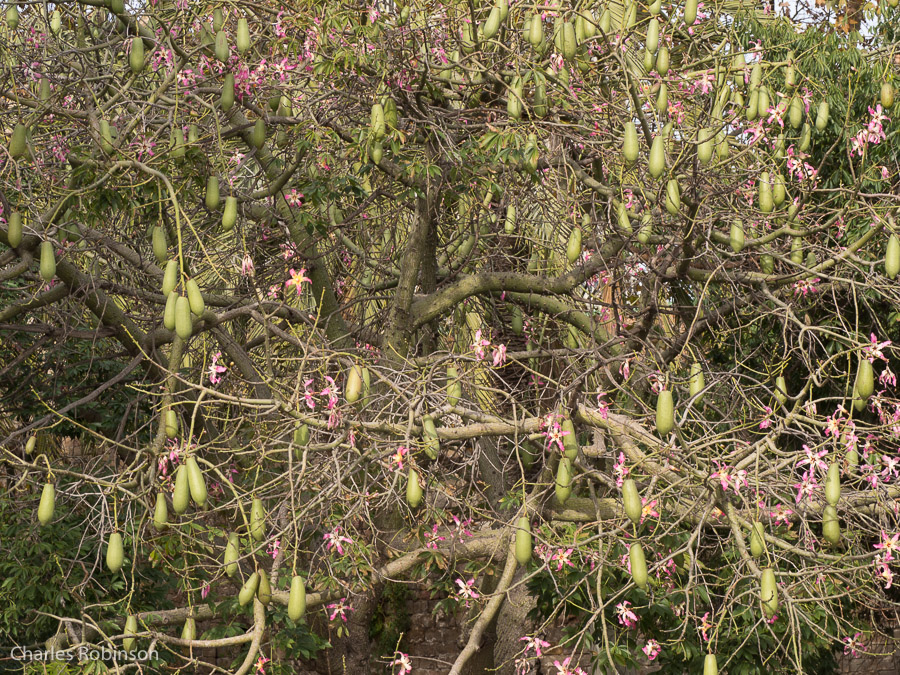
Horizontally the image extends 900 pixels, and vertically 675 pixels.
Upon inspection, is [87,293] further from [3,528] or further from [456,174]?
[456,174]

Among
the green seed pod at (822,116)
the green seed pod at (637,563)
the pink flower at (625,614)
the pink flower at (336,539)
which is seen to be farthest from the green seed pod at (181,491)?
the green seed pod at (822,116)

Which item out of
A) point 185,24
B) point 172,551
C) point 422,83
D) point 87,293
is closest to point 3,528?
point 172,551

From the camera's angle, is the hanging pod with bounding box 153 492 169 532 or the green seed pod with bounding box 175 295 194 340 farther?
the hanging pod with bounding box 153 492 169 532

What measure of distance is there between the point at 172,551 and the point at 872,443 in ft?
11.5

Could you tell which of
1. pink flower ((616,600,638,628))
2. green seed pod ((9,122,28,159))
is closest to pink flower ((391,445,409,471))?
pink flower ((616,600,638,628))

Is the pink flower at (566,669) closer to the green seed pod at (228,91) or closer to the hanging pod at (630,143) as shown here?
the hanging pod at (630,143)

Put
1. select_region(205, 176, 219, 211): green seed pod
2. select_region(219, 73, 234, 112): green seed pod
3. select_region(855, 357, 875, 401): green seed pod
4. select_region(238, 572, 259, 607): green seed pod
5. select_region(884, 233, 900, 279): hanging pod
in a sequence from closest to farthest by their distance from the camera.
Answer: select_region(855, 357, 875, 401): green seed pod < select_region(238, 572, 259, 607): green seed pod < select_region(884, 233, 900, 279): hanging pod < select_region(205, 176, 219, 211): green seed pod < select_region(219, 73, 234, 112): green seed pod

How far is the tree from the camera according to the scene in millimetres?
4391

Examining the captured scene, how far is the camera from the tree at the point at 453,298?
4.39 m

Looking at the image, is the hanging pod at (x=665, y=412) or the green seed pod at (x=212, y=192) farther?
the green seed pod at (x=212, y=192)

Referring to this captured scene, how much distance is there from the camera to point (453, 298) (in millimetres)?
6340

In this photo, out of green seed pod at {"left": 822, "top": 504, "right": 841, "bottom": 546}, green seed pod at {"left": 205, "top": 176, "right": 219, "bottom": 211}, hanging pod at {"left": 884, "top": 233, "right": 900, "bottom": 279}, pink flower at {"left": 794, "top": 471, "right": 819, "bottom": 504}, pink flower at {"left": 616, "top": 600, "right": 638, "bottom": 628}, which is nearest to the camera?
green seed pod at {"left": 822, "top": 504, "right": 841, "bottom": 546}

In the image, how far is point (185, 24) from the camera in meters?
5.39

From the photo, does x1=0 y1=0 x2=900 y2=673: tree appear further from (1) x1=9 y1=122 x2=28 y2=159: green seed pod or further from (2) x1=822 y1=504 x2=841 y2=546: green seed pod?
(2) x1=822 y1=504 x2=841 y2=546: green seed pod
